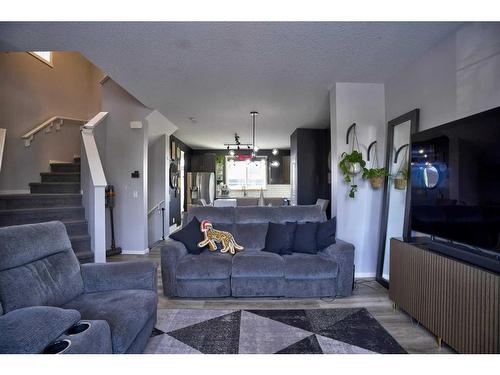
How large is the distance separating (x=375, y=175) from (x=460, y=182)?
49.7 inches

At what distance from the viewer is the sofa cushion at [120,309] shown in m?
1.41

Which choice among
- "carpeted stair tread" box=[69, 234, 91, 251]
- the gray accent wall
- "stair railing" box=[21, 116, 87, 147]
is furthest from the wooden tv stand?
"stair railing" box=[21, 116, 87, 147]

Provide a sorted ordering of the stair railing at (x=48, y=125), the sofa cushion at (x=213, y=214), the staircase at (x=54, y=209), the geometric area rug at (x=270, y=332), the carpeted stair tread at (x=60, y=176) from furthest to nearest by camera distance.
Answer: the carpeted stair tread at (x=60, y=176) → the stair railing at (x=48, y=125) → the sofa cushion at (x=213, y=214) → the staircase at (x=54, y=209) → the geometric area rug at (x=270, y=332)

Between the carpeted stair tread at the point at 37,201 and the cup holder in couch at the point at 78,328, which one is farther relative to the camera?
the carpeted stair tread at the point at 37,201

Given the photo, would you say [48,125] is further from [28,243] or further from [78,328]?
[78,328]

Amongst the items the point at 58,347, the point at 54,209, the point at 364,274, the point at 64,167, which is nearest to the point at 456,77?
the point at 364,274

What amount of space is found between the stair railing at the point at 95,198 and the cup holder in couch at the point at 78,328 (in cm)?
230

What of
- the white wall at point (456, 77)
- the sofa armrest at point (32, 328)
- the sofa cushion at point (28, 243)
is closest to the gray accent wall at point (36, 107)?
the sofa cushion at point (28, 243)

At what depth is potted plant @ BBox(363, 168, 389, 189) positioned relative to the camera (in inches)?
124

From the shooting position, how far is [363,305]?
8.47 feet

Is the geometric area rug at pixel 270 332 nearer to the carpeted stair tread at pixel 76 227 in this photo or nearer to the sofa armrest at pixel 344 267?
the sofa armrest at pixel 344 267

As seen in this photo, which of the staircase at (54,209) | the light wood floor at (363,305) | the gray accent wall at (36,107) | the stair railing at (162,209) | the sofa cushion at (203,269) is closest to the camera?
the light wood floor at (363,305)
